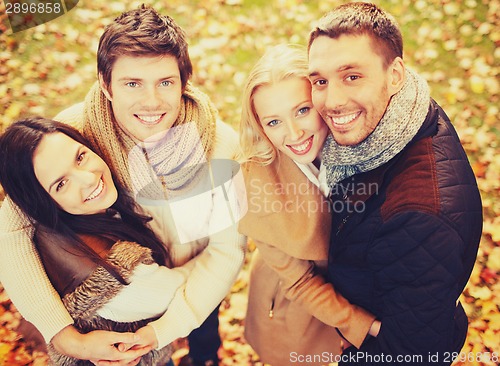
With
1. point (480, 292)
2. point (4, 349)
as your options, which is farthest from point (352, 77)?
point (4, 349)

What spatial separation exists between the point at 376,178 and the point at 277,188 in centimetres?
43

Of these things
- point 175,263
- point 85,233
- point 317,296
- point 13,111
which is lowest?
point 317,296

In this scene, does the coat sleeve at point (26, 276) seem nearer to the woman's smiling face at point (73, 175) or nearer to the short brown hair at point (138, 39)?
the woman's smiling face at point (73, 175)

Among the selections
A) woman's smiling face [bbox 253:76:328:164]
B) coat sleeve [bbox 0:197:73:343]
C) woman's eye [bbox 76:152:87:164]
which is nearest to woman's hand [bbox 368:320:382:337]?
woman's smiling face [bbox 253:76:328:164]

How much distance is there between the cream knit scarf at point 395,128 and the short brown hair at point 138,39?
0.74 metres

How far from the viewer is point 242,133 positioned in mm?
1749

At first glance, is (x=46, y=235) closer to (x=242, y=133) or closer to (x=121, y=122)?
(x=121, y=122)

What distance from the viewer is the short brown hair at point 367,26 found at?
1.38 metres

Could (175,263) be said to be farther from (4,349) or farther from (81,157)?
(4,349)

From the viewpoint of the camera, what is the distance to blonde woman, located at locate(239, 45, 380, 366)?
1569 millimetres

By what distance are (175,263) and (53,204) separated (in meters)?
0.62

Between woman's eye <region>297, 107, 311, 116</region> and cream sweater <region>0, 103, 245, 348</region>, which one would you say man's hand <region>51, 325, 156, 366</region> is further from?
woman's eye <region>297, 107, 311, 116</region>

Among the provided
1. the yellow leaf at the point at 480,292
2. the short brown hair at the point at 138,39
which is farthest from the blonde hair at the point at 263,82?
the yellow leaf at the point at 480,292

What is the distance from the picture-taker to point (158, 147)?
152 cm
